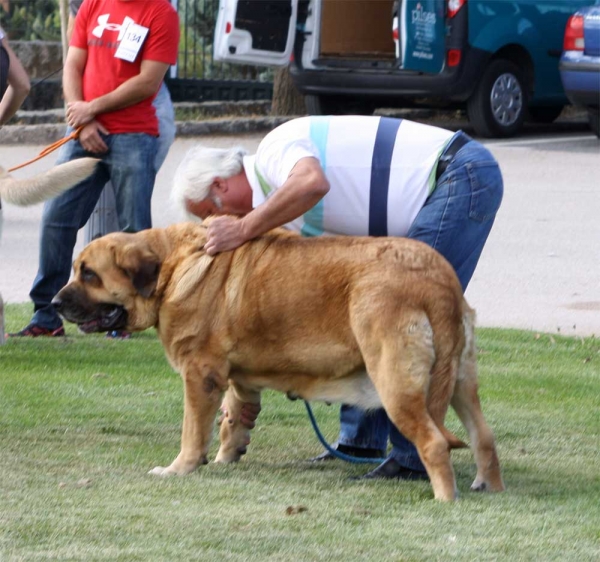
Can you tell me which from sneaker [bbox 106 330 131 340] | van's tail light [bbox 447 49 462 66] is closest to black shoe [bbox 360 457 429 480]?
sneaker [bbox 106 330 131 340]

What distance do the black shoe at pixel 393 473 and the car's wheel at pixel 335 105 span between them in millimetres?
10984

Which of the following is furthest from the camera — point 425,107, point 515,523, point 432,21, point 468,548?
point 425,107

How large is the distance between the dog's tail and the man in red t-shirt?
32.6 inches

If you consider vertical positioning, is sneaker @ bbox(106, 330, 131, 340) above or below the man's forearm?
below

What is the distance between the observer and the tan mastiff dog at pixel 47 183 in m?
5.91

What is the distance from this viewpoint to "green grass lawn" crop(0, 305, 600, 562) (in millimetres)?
3715

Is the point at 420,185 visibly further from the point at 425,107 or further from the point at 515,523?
the point at 425,107

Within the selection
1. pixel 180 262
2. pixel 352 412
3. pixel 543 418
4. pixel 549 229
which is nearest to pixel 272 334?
pixel 180 262

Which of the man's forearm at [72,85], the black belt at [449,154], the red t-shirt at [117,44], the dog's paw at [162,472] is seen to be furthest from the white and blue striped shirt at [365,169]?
the man's forearm at [72,85]

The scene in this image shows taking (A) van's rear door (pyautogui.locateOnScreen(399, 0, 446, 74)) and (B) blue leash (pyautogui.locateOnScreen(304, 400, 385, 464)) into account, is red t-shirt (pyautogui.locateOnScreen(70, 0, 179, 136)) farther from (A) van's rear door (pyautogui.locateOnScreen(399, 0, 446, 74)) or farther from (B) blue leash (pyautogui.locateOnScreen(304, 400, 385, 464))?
(A) van's rear door (pyautogui.locateOnScreen(399, 0, 446, 74))

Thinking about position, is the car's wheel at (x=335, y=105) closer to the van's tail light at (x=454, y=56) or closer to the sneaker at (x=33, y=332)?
the van's tail light at (x=454, y=56)

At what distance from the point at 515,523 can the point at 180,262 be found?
151 centimetres

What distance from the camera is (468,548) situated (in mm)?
3676

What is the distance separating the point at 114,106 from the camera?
6766mm
